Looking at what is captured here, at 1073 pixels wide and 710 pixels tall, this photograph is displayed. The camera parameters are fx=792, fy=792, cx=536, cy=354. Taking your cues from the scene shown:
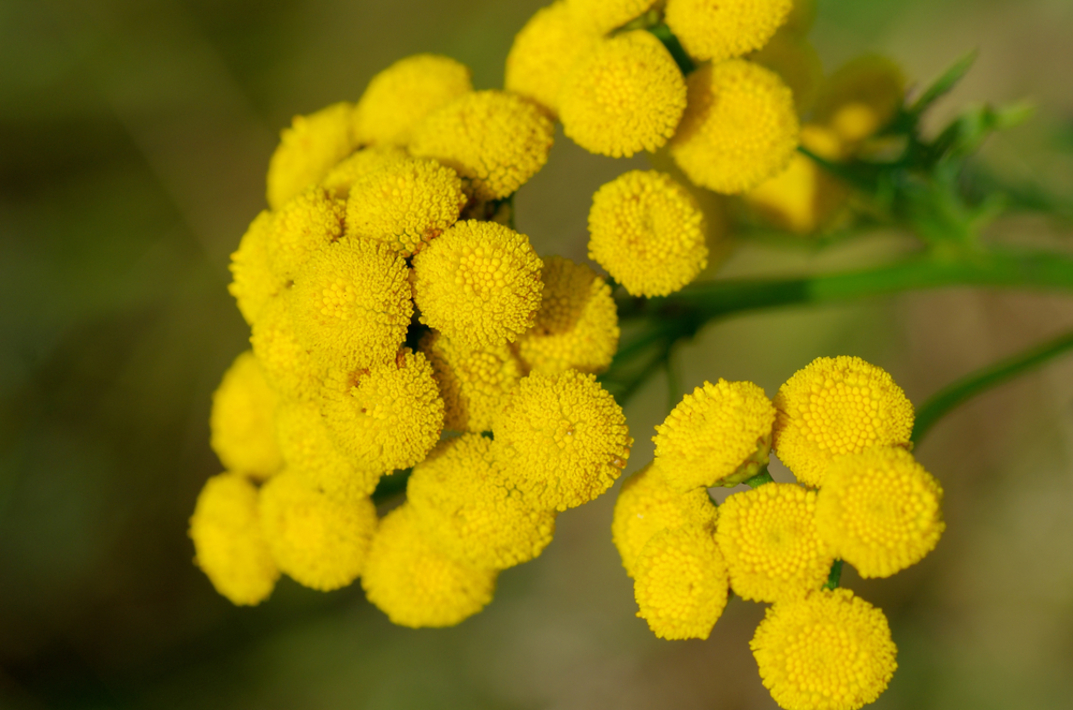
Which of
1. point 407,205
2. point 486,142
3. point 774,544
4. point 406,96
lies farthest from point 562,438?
point 406,96

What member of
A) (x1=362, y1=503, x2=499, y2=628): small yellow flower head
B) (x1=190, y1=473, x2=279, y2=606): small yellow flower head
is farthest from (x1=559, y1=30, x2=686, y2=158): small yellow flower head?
(x1=190, y1=473, x2=279, y2=606): small yellow flower head

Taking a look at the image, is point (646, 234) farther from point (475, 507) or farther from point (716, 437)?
point (475, 507)

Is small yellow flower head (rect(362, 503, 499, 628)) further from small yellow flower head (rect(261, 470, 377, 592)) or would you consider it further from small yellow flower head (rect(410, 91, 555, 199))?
small yellow flower head (rect(410, 91, 555, 199))

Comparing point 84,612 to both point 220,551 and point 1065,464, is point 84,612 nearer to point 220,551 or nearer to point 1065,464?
point 220,551

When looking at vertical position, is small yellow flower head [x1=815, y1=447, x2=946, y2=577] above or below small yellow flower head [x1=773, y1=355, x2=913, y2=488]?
below

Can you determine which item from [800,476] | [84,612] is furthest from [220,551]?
[84,612]

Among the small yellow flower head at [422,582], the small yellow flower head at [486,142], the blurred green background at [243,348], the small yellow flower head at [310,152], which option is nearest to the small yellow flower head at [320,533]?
the small yellow flower head at [422,582]

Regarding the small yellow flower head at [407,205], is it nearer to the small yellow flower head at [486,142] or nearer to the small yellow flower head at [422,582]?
the small yellow flower head at [486,142]
